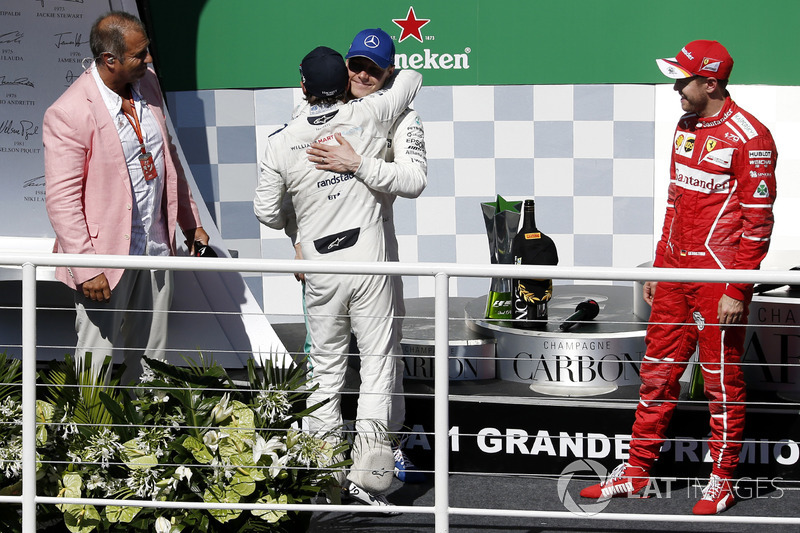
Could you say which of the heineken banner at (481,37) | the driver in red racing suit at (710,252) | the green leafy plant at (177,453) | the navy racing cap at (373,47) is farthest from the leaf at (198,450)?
the heineken banner at (481,37)

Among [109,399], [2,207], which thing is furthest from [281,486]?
[2,207]

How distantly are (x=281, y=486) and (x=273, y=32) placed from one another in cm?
302

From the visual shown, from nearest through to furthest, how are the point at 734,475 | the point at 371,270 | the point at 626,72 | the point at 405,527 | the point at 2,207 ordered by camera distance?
the point at 371,270 → the point at 405,527 → the point at 734,475 → the point at 2,207 → the point at 626,72

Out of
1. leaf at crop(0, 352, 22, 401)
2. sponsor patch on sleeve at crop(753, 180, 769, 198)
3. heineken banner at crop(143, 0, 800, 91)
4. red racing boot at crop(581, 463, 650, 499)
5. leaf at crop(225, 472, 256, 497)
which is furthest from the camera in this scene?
heineken banner at crop(143, 0, 800, 91)

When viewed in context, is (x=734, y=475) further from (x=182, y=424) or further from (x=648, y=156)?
(x=648, y=156)

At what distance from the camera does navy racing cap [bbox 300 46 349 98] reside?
10.8 feet

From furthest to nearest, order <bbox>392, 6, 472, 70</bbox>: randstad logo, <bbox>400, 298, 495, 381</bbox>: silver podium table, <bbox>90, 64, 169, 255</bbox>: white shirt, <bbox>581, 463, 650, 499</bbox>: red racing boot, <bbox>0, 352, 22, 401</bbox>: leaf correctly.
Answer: <bbox>392, 6, 472, 70</bbox>: randstad logo < <bbox>400, 298, 495, 381</bbox>: silver podium table < <bbox>90, 64, 169, 255</bbox>: white shirt < <bbox>581, 463, 650, 499</bbox>: red racing boot < <bbox>0, 352, 22, 401</bbox>: leaf

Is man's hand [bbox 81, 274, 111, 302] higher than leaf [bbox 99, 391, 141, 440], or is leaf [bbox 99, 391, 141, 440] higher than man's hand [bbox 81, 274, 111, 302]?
man's hand [bbox 81, 274, 111, 302]

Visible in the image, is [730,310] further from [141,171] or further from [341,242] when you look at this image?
[141,171]

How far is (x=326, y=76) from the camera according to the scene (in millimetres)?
3281

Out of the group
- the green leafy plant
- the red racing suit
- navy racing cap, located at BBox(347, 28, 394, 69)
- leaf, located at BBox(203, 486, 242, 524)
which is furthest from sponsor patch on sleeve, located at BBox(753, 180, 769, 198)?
leaf, located at BBox(203, 486, 242, 524)

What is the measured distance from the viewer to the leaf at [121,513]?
278 cm

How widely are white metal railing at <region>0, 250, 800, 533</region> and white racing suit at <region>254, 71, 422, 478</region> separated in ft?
2.19

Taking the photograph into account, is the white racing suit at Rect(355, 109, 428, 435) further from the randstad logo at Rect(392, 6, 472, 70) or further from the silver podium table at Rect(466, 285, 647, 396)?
the randstad logo at Rect(392, 6, 472, 70)
